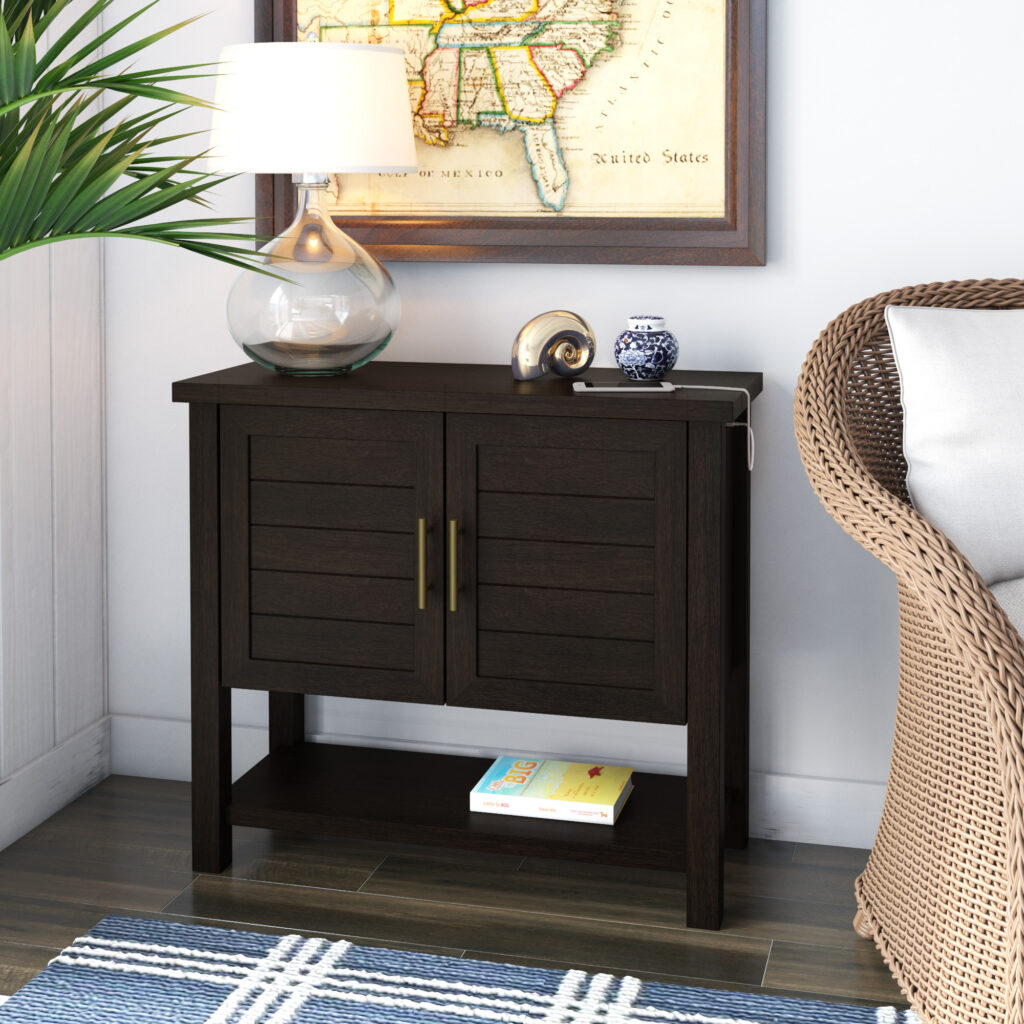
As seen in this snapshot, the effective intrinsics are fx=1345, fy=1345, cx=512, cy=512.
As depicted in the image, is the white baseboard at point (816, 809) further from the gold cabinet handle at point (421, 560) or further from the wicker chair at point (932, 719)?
the gold cabinet handle at point (421, 560)

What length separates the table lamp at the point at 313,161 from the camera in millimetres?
2098

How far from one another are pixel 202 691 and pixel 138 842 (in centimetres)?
37

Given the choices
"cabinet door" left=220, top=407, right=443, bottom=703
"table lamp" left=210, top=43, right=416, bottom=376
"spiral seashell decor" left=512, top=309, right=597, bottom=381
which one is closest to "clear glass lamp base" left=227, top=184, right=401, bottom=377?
"table lamp" left=210, top=43, right=416, bottom=376

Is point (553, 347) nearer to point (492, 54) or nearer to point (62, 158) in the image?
point (492, 54)

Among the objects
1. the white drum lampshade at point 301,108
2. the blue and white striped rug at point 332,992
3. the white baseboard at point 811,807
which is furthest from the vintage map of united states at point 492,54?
the blue and white striped rug at point 332,992

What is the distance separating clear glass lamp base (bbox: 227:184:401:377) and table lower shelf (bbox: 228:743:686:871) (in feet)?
2.39

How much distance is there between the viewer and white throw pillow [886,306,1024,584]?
5.90ft

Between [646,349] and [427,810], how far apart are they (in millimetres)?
850

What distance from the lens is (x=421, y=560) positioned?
2.11m

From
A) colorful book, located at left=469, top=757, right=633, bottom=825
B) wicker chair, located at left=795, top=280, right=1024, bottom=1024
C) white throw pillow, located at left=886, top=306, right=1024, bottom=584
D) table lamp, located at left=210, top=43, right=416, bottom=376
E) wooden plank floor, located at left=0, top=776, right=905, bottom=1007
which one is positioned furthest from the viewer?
colorful book, located at left=469, top=757, right=633, bottom=825

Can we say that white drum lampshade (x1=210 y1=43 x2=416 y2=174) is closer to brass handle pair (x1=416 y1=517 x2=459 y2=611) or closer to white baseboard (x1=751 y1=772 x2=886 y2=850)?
brass handle pair (x1=416 y1=517 x2=459 y2=611)

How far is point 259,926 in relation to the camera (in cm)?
210

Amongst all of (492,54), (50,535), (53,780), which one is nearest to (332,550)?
(50,535)

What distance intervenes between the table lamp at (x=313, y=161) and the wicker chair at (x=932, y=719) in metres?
0.75
